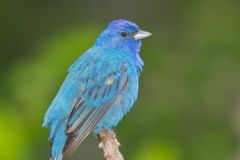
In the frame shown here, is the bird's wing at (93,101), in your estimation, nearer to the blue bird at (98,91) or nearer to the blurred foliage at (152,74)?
the blue bird at (98,91)

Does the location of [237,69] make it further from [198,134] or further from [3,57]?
[3,57]

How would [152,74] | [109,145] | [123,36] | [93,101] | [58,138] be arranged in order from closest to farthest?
[109,145]
[58,138]
[93,101]
[123,36]
[152,74]

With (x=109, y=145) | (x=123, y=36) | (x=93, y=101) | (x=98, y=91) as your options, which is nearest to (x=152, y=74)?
(x=123, y=36)

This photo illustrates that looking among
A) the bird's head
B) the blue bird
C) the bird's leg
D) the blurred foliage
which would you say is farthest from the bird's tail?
the blurred foliage

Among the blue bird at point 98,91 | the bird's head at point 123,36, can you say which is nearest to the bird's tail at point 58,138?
the blue bird at point 98,91

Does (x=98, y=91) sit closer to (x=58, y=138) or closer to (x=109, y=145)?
(x=58, y=138)

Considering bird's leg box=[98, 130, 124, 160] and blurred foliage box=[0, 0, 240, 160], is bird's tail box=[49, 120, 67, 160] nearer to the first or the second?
bird's leg box=[98, 130, 124, 160]
